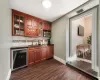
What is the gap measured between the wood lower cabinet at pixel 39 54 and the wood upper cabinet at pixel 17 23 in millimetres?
927

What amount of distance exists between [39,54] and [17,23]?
1822mm

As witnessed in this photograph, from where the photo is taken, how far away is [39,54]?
3.69 meters

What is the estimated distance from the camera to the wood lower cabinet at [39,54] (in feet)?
10.7

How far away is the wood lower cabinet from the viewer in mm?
3254

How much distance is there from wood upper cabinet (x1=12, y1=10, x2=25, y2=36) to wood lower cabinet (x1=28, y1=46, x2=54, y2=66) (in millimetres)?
927

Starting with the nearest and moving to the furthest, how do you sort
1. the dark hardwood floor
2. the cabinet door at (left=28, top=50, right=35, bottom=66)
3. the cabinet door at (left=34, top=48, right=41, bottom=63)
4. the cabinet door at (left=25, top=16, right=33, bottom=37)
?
the dark hardwood floor < the cabinet door at (left=28, top=50, right=35, bottom=66) < the cabinet door at (left=25, top=16, right=33, bottom=37) < the cabinet door at (left=34, top=48, right=41, bottom=63)

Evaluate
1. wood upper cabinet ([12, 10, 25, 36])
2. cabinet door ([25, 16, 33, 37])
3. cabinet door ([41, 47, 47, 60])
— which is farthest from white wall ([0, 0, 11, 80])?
cabinet door ([41, 47, 47, 60])

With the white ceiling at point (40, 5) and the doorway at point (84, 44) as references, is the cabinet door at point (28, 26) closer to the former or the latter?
the white ceiling at point (40, 5)

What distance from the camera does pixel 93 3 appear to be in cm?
221

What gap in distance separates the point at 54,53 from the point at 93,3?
3278mm

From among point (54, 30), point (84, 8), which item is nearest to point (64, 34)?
point (54, 30)

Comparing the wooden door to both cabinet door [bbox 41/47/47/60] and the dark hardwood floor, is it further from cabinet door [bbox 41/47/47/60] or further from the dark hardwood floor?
the dark hardwood floor

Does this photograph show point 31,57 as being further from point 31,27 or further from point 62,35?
point 62,35

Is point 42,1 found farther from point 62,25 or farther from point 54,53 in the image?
point 54,53
